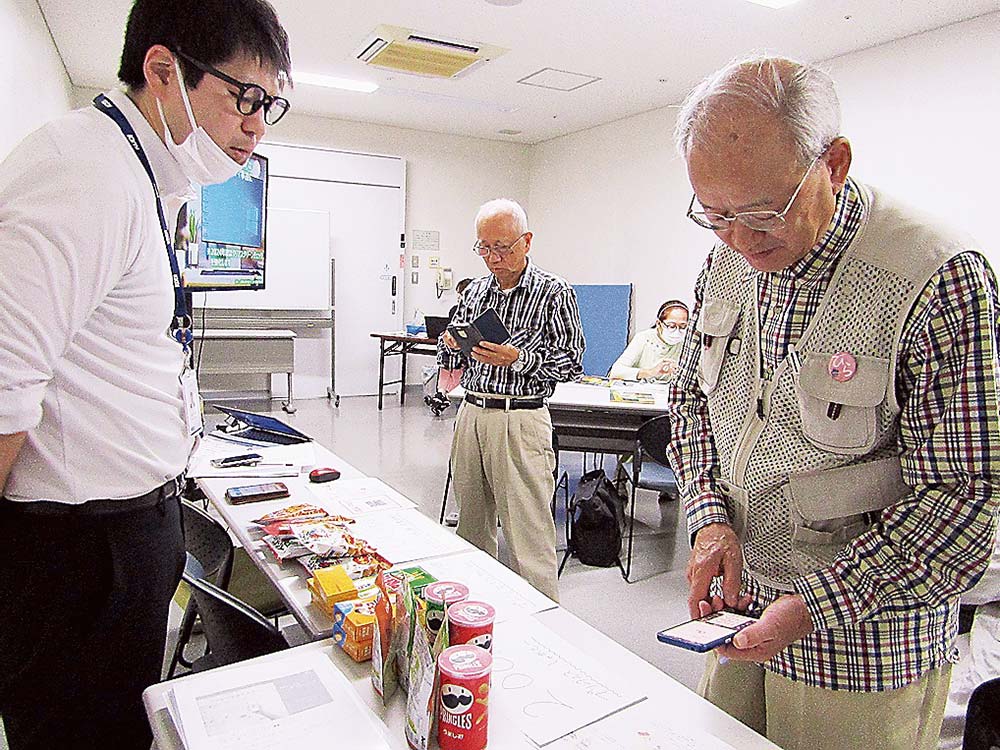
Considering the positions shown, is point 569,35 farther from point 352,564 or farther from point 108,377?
point 108,377

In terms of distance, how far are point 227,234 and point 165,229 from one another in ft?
6.85

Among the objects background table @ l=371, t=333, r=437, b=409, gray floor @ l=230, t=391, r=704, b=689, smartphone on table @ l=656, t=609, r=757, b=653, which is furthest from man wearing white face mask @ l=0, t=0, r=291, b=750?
background table @ l=371, t=333, r=437, b=409

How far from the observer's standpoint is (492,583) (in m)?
1.51

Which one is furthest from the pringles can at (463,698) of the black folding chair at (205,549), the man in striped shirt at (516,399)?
the man in striped shirt at (516,399)

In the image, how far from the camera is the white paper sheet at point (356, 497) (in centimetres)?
198

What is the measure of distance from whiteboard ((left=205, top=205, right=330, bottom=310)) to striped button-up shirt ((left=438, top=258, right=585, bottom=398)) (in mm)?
5221

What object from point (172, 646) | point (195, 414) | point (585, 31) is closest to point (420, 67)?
point (585, 31)

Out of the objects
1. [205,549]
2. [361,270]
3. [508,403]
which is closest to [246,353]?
[361,270]

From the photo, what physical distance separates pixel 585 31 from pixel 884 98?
2242mm

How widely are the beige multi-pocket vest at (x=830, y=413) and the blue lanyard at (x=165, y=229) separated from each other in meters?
1.04

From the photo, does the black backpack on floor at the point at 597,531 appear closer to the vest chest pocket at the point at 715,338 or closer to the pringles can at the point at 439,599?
the vest chest pocket at the point at 715,338

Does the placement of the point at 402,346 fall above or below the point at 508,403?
below

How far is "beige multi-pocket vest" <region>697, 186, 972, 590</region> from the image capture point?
3.28ft

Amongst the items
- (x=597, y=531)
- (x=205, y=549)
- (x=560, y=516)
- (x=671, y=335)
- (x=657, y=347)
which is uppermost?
(x=671, y=335)
